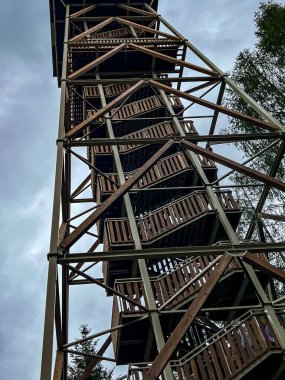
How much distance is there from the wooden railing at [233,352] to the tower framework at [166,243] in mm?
25

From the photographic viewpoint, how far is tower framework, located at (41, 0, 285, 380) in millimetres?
8516

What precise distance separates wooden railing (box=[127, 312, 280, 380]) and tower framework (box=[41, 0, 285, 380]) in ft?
0.08

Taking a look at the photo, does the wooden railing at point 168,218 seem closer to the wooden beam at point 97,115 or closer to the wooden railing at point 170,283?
the wooden railing at point 170,283

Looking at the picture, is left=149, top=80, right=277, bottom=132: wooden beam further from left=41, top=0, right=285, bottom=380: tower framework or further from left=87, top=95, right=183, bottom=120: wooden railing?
left=87, top=95, right=183, bottom=120: wooden railing

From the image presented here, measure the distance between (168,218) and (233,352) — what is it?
4812mm

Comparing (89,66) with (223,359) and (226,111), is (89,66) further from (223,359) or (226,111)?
(223,359)

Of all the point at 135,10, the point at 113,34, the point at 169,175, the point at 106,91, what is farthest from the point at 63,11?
the point at 169,175

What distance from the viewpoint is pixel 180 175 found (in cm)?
1495

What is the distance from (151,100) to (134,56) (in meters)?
2.73

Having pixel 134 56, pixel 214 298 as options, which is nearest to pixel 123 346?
pixel 214 298

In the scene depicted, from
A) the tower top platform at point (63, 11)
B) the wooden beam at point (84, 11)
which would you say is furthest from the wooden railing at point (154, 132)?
the tower top platform at point (63, 11)

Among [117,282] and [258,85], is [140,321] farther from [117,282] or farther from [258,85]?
[258,85]

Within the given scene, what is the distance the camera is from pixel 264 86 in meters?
20.8

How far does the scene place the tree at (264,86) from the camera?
65.4ft
